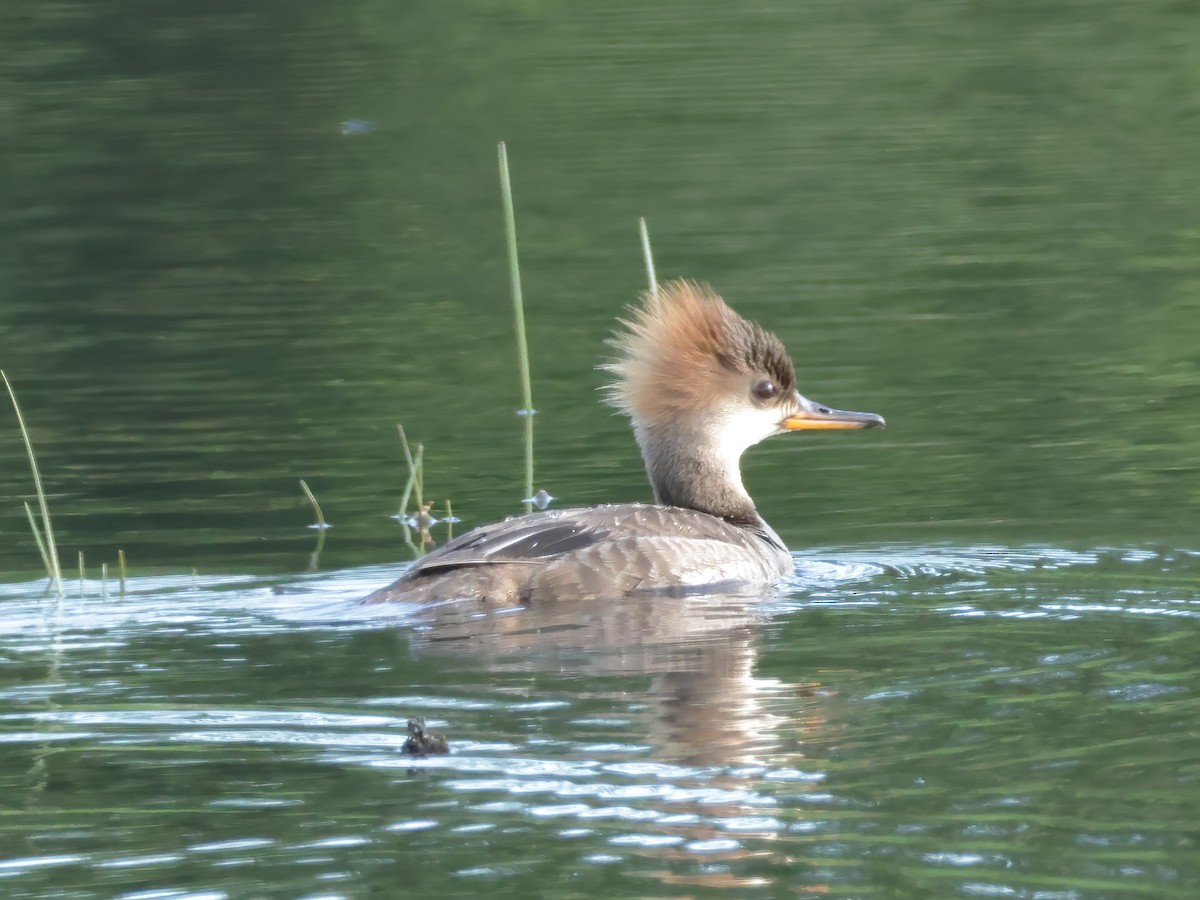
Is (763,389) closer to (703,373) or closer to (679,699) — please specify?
(703,373)

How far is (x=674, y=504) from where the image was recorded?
1077 cm

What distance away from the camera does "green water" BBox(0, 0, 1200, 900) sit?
6.12 m

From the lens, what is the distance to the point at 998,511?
10773mm

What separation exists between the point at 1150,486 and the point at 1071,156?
10730mm

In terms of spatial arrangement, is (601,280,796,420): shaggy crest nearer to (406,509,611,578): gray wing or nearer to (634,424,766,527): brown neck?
(634,424,766,527): brown neck

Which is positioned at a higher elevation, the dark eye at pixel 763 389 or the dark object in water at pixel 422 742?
the dark eye at pixel 763 389

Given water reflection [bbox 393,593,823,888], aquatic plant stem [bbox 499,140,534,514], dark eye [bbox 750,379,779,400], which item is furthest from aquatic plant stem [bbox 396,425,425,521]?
water reflection [bbox 393,593,823,888]

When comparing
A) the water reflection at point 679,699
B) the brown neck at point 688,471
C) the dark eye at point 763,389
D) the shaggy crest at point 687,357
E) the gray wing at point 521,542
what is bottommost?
the water reflection at point 679,699

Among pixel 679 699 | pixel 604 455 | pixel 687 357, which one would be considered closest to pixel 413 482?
pixel 687 357

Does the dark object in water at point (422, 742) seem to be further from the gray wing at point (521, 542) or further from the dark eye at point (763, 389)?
the dark eye at point (763, 389)

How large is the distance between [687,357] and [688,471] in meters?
0.56

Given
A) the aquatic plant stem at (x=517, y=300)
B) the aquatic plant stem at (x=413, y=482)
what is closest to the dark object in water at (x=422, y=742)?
Result: the aquatic plant stem at (x=517, y=300)

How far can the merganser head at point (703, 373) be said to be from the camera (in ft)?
35.2

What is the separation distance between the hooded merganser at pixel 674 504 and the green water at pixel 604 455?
240 mm
